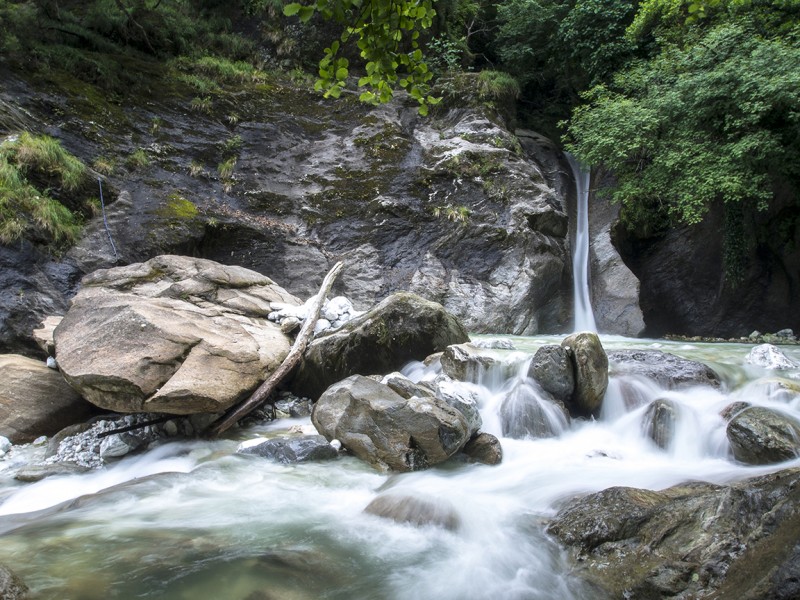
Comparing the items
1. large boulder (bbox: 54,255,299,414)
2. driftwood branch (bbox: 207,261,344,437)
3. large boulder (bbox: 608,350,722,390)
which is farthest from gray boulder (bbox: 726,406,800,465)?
large boulder (bbox: 54,255,299,414)

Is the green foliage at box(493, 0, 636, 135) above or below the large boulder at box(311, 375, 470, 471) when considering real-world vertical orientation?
above

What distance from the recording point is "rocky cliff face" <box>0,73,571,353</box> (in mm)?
11242

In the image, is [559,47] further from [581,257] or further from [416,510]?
[416,510]

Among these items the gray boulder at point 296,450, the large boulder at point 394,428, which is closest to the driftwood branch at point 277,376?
the gray boulder at point 296,450

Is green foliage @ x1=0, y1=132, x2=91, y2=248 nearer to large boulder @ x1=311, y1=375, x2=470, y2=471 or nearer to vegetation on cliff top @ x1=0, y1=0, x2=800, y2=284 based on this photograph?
vegetation on cliff top @ x1=0, y1=0, x2=800, y2=284

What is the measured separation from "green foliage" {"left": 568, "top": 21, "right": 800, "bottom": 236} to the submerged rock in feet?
29.0

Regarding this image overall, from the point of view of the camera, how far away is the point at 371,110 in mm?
15508

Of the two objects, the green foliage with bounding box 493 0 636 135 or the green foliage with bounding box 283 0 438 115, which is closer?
the green foliage with bounding box 283 0 438 115

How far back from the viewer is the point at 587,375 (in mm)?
5953

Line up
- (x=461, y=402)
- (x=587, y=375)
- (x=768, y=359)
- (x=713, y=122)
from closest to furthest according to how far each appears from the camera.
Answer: (x=461, y=402) < (x=587, y=375) < (x=768, y=359) < (x=713, y=122)

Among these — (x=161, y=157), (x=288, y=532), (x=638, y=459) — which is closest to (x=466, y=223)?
(x=161, y=157)

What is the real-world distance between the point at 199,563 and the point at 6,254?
23.2 ft

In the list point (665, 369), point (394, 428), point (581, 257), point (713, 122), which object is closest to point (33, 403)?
point (394, 428)

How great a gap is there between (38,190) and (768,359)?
12.4 metres
